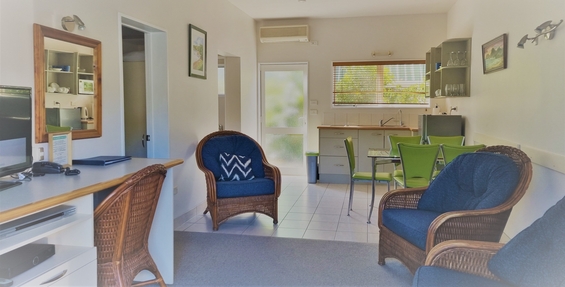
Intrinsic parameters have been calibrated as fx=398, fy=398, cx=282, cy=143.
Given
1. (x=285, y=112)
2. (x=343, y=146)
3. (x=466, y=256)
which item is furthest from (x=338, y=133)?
(x=466, y=256)

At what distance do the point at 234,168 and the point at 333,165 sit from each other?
2.64 meters

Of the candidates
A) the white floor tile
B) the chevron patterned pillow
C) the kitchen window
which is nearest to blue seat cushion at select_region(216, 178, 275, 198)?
the chevron patterned pillow

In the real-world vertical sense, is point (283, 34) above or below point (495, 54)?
above

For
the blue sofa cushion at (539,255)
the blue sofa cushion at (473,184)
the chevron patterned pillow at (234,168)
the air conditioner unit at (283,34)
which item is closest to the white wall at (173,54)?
the air conditioner unit at (283,34)

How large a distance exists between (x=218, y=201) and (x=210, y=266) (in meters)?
0.99

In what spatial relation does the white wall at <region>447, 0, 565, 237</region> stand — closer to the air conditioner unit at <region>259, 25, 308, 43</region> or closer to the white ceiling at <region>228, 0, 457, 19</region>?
the white ceiling at <region>228, 0, 457, 19</region>

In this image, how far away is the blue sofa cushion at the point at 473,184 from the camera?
2387 mm

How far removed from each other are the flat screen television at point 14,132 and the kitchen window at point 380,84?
5.34 meters

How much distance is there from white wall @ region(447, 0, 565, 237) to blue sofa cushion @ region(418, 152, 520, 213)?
385 mm

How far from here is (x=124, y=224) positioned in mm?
2070

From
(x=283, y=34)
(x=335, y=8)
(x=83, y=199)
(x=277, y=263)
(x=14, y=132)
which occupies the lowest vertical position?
(x=277, y=263)

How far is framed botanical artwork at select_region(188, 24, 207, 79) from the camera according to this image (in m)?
4.27

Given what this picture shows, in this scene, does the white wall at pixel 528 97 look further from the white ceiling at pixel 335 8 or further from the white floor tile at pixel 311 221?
the white ceiling at pixel 335 8

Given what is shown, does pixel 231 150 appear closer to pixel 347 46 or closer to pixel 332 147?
pixel 332 147
